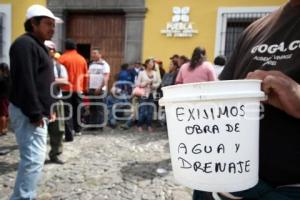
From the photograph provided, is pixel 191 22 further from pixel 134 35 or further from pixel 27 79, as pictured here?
pixel 27 79

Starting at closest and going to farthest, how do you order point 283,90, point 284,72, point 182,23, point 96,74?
point 283,90, point 284,72, point 96,74, point 182,23

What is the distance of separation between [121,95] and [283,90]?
781 cm

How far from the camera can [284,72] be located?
1.40 meters

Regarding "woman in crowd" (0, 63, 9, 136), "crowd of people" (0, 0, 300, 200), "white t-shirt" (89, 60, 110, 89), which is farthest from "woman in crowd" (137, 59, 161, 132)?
"woman in crowd" (0, 63, 9, 136)

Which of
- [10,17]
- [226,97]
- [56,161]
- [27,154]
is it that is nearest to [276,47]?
[226,97]

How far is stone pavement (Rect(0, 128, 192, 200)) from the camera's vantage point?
4.30 meters

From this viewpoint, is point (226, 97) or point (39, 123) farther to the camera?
point (39, 123)

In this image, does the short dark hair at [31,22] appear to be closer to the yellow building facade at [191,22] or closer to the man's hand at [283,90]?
the man's hand at [283,90]

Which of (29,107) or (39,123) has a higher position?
(29,107)

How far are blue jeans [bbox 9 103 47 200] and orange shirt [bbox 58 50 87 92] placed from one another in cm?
344

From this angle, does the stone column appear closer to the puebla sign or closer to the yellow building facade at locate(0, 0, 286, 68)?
the yellow building facade at locate(0, 0, 286, 68)

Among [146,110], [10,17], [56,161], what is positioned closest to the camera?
[56,161]

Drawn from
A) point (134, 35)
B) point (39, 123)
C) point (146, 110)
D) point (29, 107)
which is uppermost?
point (134, 35)

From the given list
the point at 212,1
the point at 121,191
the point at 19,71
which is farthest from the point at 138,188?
the point at 212,1
